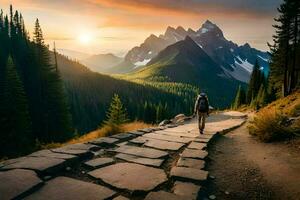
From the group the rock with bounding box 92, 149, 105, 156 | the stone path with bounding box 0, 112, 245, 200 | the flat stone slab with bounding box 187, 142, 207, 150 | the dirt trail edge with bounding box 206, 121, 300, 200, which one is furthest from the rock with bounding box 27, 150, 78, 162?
the flat stone slab with bounding box 187, 142, 207, 150

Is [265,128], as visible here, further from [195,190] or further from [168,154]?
[195,190]

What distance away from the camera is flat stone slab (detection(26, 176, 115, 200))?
4438 millimetres

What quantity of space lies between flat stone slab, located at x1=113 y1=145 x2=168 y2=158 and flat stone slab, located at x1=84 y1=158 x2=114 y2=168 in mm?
884

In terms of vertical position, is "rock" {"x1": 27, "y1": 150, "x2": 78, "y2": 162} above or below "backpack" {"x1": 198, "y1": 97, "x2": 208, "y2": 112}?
below

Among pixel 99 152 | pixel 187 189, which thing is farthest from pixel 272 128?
pixel 99 152

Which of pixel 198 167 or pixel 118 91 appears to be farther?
pixel 118 91

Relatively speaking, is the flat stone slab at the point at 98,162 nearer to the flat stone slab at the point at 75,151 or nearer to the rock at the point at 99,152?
the flat stone slab at the point at 75,151

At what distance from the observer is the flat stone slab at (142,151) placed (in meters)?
7.26

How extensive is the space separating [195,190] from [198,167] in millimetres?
1395

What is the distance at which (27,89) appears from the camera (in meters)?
60.2

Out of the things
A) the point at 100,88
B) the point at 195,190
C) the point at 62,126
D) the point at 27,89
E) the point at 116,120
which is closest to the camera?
the point at 195,190

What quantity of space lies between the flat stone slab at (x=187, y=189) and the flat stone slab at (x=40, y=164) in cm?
244

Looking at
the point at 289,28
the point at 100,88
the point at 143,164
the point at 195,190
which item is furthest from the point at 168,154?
the point at 100,88

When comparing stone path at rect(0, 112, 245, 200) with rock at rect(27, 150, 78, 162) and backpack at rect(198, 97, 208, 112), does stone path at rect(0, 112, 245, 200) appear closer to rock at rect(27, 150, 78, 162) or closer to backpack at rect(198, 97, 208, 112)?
rock at rect(27, 150, 78, 162)
